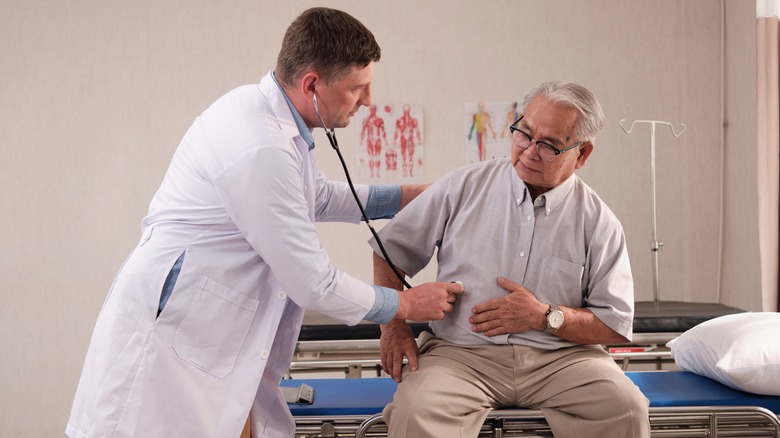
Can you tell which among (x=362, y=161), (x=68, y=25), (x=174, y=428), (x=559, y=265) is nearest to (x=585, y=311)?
(x=559, y=265)

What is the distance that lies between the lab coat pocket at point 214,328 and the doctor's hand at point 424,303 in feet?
1.18

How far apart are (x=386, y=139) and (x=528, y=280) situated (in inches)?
97.9

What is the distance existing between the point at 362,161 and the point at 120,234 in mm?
1414

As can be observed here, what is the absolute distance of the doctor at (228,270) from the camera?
5.25 ft

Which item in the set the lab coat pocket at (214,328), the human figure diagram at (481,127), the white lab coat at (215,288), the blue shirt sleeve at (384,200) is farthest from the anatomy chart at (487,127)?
the lab coat pocket at (214,328)

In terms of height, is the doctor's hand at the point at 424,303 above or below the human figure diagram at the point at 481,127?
below

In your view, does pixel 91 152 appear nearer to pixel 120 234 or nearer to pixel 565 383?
pixel 120 234

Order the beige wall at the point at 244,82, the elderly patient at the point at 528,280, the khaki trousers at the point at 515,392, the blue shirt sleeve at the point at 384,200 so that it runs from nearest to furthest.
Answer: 1. the khaki trousers at the point at 515,392
2. the elderly patient at the point at 528,280
3. the blue shirt sleeve at the point at 384,200
4. the beige wall at the point at 244,82

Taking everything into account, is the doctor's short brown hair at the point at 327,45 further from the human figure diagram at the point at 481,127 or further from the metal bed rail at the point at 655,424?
the human figure diagram at the point at 481,127

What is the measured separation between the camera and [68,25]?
433cm

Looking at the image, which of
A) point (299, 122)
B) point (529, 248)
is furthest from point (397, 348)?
point (299, 122)

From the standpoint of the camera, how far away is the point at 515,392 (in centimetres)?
197

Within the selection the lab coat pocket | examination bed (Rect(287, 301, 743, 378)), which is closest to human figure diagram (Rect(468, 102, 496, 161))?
examination bed (Rect(287, 301, 743, 378))

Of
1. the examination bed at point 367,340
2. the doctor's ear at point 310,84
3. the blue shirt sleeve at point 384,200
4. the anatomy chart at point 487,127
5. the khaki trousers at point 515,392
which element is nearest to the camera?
the doctor's ear at point 310,84
